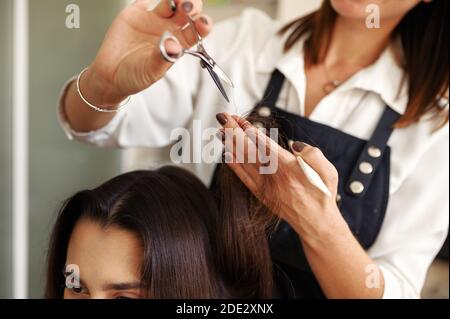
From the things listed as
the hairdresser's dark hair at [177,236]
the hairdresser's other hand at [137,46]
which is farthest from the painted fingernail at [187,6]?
Answer: the hairdresser's dark hair at [177,236]

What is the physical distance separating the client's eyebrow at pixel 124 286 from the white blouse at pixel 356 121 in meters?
0.16

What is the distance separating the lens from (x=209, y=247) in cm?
65

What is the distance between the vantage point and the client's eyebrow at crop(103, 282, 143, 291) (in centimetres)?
59

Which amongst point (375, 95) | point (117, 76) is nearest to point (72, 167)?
point (117, 76)

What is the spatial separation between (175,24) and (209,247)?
0.27 m

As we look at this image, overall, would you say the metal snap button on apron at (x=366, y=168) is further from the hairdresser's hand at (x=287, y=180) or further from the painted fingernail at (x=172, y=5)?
the painted fingernail at (x=172, y=5)

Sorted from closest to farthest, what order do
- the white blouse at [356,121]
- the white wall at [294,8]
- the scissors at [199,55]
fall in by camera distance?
the scissors at [199,55] < the white blouse at [356,121] < the white wall at [294,8]

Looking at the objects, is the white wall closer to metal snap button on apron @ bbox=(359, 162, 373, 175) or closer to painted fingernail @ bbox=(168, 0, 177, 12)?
metal snap button on apron @ bbox=(359, 162, 373, 175)

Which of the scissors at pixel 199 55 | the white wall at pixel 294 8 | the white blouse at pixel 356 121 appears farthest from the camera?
the white wall at pixel 294 8

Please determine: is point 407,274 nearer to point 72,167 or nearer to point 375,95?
point 375,95

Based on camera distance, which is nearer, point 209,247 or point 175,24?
point 175,24

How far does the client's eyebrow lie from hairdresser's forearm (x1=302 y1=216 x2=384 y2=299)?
180mm

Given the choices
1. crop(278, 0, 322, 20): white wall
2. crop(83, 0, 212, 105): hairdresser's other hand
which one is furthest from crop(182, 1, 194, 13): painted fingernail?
crop(278, 0, 322, 20): white wall

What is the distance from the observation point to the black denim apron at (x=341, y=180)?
2.07 feet
